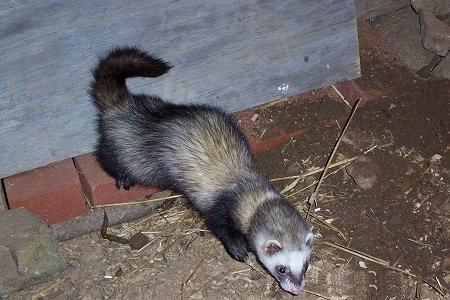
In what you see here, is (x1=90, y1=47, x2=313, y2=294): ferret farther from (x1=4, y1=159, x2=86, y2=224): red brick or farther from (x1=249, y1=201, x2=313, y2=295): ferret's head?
(x1=4, y1=159, x2=86, y2=224): red brick

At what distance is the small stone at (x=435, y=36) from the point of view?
3.01 metres

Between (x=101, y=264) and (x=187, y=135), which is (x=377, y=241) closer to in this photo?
(x=187, y=135)

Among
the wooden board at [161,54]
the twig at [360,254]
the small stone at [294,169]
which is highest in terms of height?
the wooden board at [161,54]

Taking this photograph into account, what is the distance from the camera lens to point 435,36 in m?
3.02

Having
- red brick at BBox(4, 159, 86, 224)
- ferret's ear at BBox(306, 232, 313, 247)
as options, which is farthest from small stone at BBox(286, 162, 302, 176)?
red brick at BBox(4, 159, 86, 224)

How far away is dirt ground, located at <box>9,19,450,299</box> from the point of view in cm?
239

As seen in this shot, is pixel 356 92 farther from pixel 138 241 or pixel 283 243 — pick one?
pixel 138 241

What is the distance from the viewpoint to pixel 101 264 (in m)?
2.50

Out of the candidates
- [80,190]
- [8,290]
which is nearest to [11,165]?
[80,190]

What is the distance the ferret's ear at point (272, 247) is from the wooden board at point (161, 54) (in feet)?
2.19

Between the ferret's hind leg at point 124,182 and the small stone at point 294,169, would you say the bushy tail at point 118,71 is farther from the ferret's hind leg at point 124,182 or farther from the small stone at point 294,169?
the small stone at point 294,169

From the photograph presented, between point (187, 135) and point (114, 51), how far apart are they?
0.39 m

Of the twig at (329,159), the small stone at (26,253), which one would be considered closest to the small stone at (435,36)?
the twig at (329,159)

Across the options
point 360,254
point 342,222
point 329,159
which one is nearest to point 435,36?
point 329,159
